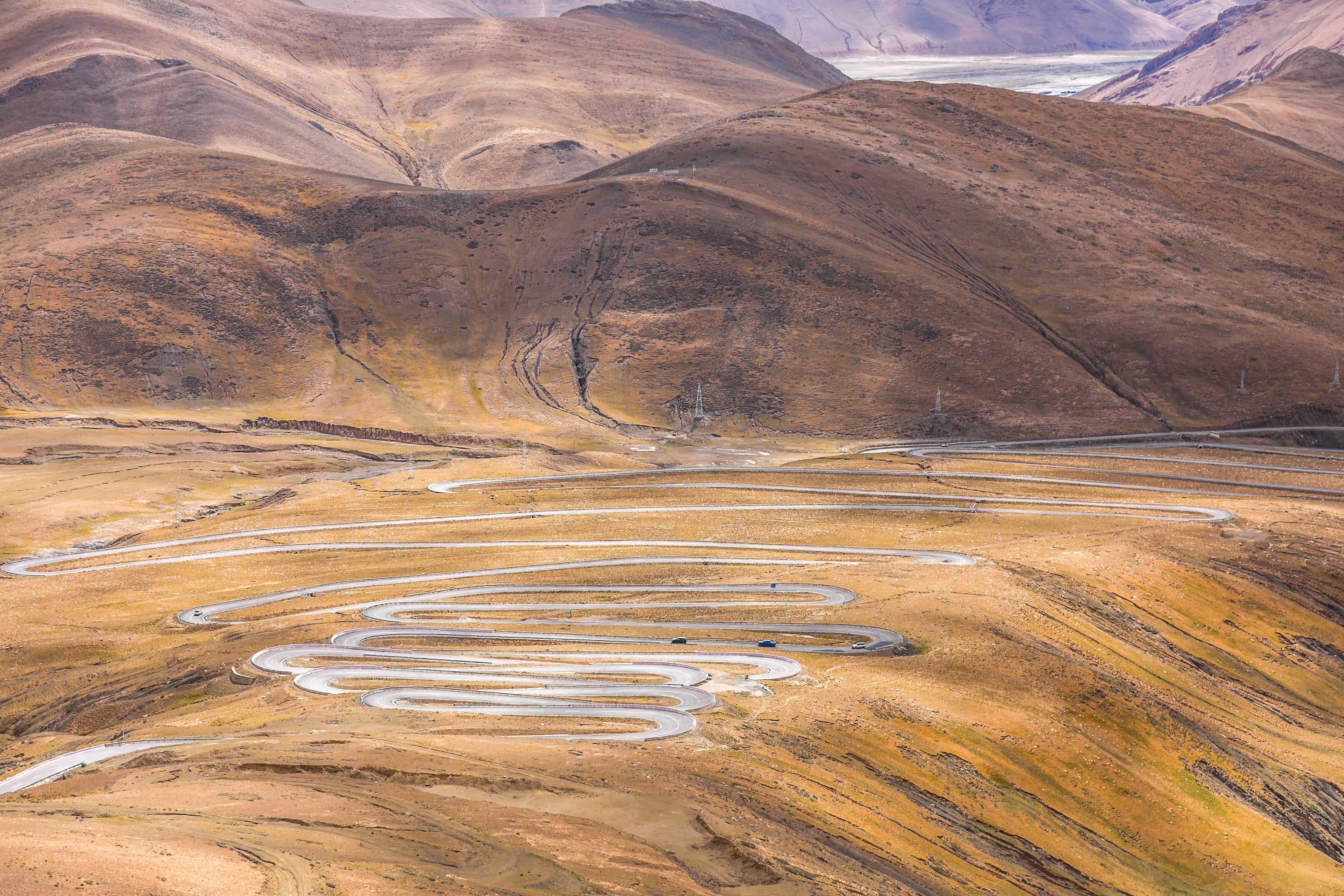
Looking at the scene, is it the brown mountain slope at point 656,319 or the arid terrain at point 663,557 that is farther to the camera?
the brown mountain slope at point 656,319

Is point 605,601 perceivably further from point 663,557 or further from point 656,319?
point 656,319

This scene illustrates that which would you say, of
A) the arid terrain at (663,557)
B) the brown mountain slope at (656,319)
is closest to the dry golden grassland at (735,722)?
the arid terrain at (663,557)

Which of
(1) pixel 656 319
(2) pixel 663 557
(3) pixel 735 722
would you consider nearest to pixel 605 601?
(2) pixel 663 557

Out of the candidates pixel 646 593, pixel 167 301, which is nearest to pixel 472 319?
pixel 167 301

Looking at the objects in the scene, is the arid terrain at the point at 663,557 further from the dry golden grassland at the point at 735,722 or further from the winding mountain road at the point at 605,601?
the winding mountain road at the point at 605,601

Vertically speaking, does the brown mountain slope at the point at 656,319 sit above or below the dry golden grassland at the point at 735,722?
above

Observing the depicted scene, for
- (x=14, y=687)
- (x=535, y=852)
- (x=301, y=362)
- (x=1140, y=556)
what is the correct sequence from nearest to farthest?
1. (x=535, y=852)
2. (x=14, y=687)
3. (x=1140, y=556)
4. (x=301, y=362)

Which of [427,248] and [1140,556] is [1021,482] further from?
[427,248]
